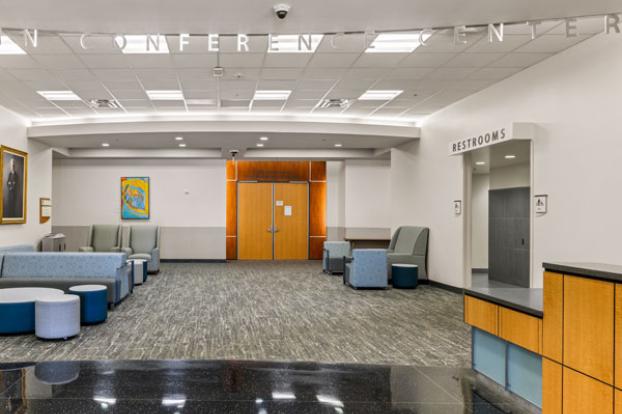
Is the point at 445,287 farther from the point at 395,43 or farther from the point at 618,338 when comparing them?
the point at 618,338

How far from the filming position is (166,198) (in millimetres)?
14211

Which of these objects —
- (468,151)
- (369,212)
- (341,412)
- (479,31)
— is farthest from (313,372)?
(369,212)

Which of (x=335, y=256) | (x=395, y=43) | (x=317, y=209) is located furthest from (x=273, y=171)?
(x=395, y=43)

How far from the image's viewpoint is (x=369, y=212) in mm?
14461

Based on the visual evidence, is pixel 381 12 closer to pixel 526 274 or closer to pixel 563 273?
pixel 563 273

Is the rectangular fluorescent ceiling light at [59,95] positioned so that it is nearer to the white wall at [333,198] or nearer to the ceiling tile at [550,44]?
the ceiling tile at [550,44]

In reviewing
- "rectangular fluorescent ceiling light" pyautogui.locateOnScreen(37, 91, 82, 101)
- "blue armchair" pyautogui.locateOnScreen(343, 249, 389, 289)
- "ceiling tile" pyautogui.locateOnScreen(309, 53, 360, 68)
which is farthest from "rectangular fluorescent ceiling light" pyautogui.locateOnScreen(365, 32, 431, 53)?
"rectangular fluorescent ceiling light" pyautogui.locateOnScreen(37, 91, 82, 101)

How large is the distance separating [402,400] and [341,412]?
57cm

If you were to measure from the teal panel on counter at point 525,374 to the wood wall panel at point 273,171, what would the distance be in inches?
485

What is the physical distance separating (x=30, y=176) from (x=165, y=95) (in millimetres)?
4411

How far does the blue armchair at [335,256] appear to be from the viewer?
11977 mm

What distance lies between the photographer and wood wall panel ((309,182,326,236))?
51.3 ft

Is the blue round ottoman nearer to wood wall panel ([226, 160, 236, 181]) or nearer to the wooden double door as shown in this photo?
the wooden double door

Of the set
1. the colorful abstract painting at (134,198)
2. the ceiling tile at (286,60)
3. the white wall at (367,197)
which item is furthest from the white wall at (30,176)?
the white wall at (367,197)
